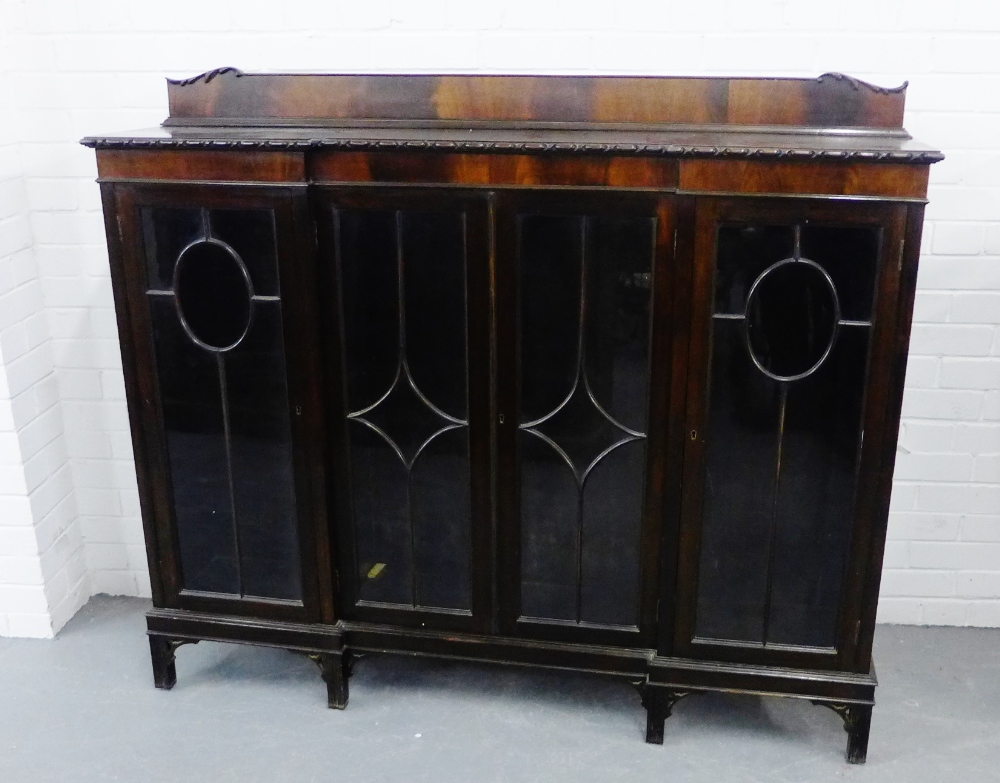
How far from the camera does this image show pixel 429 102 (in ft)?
7.23

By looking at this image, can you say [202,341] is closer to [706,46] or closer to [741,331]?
[741,331]

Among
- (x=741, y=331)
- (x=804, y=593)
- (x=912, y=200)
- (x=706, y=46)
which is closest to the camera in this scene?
(x=912, y=200)

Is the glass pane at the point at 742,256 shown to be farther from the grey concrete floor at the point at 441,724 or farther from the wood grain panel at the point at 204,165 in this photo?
the grey concrete floor at the point at 441,724

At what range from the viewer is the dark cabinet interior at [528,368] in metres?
1.91

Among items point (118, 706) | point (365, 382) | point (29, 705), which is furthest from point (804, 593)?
point (29, 705)

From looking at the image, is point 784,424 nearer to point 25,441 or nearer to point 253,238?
point 253,238

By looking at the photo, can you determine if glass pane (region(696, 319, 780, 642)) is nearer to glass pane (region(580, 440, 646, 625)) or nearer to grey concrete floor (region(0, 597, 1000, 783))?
glass pane (region(580, 440, 646, 625))

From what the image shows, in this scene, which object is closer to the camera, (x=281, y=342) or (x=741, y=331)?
(x=741, y=331)

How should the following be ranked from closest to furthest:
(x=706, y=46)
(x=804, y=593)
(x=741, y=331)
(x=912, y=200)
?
(x=912, y=200) < (x=741, y=331) < (x=804, y=593) < (x=706, y=46)

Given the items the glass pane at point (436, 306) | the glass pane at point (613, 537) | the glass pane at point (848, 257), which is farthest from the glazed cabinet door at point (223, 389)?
the glass pane at point (848, 257)

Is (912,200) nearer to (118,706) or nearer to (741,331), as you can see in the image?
(741,331)

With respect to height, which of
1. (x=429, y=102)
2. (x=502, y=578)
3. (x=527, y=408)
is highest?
(x=429, y=102)

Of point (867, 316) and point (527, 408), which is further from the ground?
point (867, 316)

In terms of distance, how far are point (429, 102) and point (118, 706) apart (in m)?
1.67
